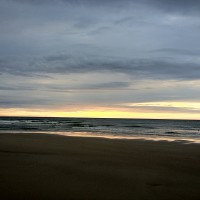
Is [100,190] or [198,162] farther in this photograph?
[198,162]

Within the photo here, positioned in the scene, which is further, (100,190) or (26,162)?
(26,162)

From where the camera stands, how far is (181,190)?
20.2 ft

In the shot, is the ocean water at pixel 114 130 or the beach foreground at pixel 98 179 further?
the ocean water at pixel 114 130

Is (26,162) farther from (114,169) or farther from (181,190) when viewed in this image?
(181,190)

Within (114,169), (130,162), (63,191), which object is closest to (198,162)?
(130,162)

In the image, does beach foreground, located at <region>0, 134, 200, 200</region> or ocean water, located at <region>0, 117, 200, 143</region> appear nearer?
beach foreground, located at <region>0, 134, 200, 200</region>

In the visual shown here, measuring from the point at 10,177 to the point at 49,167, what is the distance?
162 cm

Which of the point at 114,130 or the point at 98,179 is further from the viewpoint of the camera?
the point at 114,130

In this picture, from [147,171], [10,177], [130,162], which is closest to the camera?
[10,177]

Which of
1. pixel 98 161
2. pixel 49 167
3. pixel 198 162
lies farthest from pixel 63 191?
pixel 198 162

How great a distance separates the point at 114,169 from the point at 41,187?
2867mm

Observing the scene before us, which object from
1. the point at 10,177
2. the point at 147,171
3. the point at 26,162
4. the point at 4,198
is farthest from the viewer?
the point at 26,162

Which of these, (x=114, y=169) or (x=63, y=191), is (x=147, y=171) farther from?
(x=63, y=191)

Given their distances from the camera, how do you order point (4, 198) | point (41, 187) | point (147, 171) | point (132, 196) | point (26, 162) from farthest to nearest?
point (26, 162) → point (147, 171) → point (41, 187) → point (132, 196) → point (4, 198)
